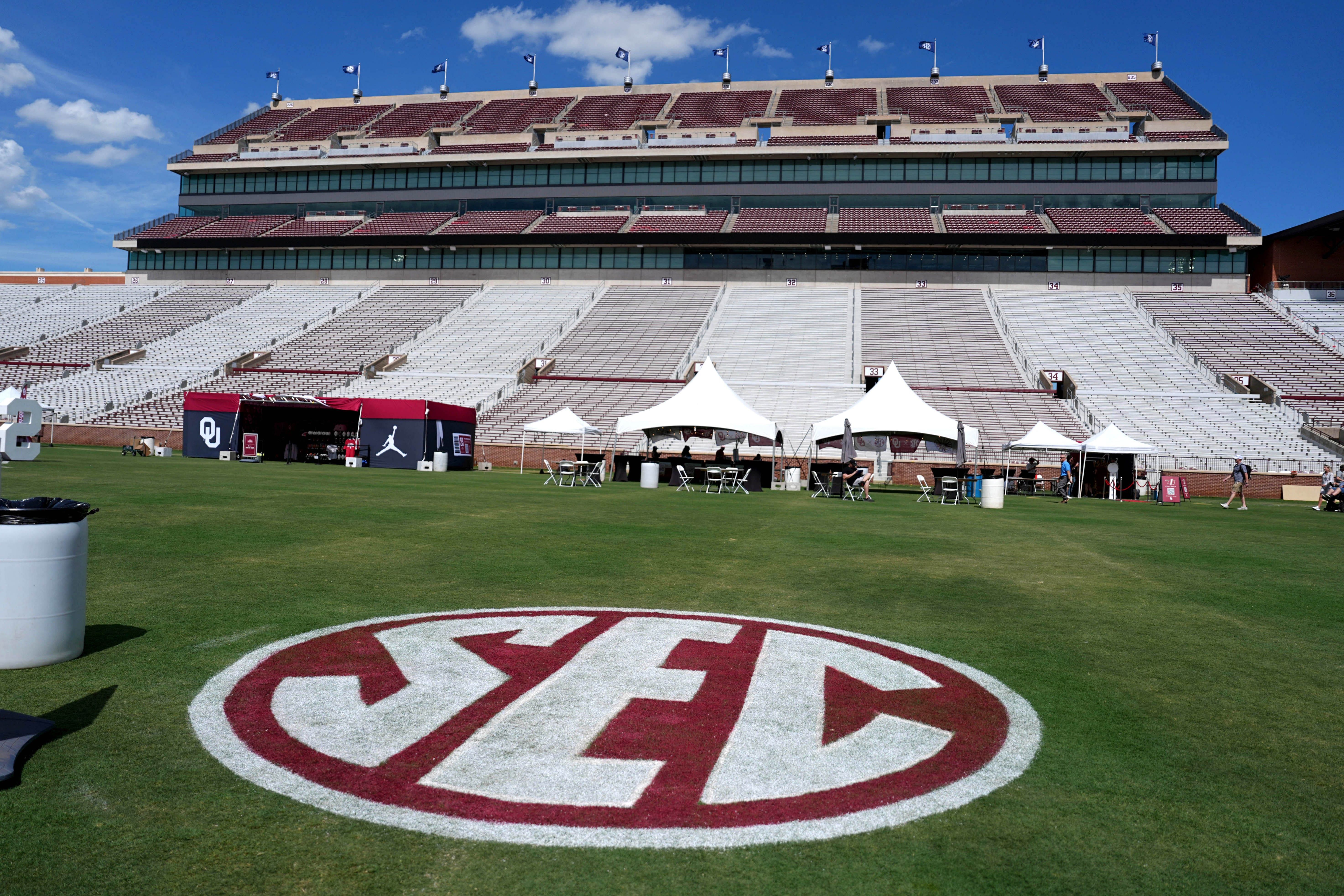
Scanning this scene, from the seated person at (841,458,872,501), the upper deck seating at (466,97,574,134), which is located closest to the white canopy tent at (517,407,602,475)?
the seated person at (841,458,872,501)

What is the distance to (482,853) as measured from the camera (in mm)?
3324

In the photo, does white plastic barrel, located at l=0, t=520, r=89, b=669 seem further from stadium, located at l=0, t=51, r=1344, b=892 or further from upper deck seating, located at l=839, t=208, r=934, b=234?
upper deck seating, located at l=839, t=208, r=934, b=234

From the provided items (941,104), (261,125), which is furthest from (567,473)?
(261,125)

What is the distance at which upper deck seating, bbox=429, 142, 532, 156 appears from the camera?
65.9 meters

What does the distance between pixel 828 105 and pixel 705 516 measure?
195 ft

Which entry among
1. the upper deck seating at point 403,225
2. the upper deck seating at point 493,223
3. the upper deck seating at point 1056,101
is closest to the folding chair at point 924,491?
the upper deck seating at point 493,223

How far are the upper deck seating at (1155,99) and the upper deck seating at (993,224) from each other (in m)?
14.2

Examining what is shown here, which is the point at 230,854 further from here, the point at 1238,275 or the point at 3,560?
the point at 1238,275

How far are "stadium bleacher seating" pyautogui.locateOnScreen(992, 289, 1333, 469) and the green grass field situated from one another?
22331 millimetres

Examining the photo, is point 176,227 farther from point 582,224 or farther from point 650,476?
point 650,476

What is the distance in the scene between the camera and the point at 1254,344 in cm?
4534

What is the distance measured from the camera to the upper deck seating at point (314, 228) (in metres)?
64.8

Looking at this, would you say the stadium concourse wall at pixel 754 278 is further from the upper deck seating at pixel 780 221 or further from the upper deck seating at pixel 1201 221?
the upper deck seating at pixel 1201 221

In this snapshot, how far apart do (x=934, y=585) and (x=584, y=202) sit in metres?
59.2
